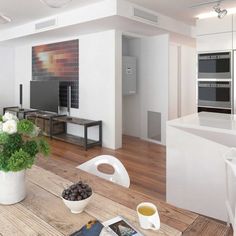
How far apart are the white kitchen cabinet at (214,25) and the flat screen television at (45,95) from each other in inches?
125

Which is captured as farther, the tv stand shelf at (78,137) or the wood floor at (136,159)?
the tv stand shelf at (78,137)

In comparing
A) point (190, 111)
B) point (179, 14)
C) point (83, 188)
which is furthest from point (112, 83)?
point (83, 188)

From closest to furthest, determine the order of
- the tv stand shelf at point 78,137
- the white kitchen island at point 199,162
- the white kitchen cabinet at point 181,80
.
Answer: the white kitchen island at point 199,162, the tv stand shelf at point 78,137, the white kitchen cabinet at point 181,80

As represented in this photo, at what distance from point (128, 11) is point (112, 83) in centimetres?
138

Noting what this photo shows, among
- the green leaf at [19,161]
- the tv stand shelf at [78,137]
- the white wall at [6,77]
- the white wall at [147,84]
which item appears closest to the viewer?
the green leaf at [19,161]

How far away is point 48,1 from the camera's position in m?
1.51

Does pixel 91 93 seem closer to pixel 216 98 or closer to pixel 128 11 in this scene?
pixel 128 11

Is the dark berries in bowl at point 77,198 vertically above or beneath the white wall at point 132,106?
beneath

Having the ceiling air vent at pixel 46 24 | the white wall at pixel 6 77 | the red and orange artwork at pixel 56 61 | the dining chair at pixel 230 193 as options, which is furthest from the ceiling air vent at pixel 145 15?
the white wall at pixel 6 77

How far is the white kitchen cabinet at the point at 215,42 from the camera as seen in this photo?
4.23 m

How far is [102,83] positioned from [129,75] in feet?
2.36

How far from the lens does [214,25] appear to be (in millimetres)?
4352

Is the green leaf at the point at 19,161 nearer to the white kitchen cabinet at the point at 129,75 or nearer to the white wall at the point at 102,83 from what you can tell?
the white wall at the point at 102,83

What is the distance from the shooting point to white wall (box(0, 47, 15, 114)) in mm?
7352
